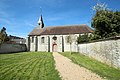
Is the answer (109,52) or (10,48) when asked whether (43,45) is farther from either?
(109,52)

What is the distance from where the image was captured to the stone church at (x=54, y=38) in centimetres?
3603

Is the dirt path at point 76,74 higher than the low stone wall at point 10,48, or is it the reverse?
the low stone wall at point 10,48

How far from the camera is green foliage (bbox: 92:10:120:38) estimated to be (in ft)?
69.8

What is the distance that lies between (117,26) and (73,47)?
14.7 metres

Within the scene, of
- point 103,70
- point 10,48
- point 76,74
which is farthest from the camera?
point 10,48

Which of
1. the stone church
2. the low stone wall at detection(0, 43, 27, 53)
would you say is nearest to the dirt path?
the low stone wall at detection(0, 43, 27, 53)

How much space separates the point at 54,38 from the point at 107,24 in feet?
61.2

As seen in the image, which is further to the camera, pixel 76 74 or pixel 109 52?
pixel 109 52

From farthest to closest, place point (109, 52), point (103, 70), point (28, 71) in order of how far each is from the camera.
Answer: point (109, 52) → point (103, 70) → point (28, 71)

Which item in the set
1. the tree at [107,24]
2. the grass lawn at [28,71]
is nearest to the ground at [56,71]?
the grass lawn at [28,71]

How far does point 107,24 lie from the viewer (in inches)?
845

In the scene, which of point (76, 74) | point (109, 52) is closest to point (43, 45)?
point (109, 52)

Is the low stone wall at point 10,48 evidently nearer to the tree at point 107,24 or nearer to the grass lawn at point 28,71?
the grass lawn at point 28,71

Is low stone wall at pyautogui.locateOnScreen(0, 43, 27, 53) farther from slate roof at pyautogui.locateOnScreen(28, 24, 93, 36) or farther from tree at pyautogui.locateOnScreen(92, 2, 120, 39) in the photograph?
tree at pyautogui.locateOnScreen(92, 2, 120, 39)
